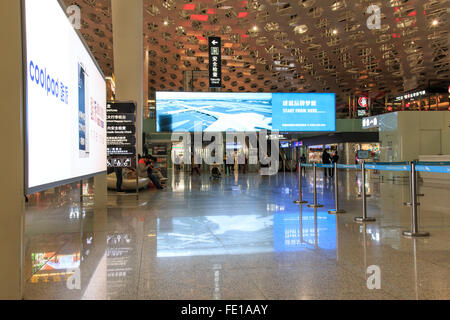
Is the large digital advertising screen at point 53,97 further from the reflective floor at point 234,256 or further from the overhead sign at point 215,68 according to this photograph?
the overhead sign at point 215,68

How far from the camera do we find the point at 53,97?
10.9 ft

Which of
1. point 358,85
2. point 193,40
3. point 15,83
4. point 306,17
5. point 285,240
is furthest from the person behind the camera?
point 358,85

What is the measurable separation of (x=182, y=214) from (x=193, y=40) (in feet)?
85.2

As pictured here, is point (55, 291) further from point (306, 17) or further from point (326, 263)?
point (306, 17)

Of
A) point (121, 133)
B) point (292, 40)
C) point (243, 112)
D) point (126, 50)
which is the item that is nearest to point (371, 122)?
point (243, 112)

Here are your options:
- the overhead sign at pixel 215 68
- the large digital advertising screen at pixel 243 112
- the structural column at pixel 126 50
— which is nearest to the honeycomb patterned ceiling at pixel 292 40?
the overhead sign at pixel 215 68

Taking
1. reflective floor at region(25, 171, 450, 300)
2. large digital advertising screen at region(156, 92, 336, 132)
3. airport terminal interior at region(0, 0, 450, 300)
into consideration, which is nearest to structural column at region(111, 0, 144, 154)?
airport terminal interior at region(0, 0, 450, 300)

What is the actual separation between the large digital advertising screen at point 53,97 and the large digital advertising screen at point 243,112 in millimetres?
14142

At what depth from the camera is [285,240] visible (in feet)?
16.0

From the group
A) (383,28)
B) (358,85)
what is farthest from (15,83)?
(358,85)

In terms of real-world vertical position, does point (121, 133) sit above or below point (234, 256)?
above

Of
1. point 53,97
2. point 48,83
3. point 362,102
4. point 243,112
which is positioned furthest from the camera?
point 362,102

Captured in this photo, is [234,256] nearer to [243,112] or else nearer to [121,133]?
[121,133]

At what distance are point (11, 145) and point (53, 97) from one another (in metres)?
0.96
